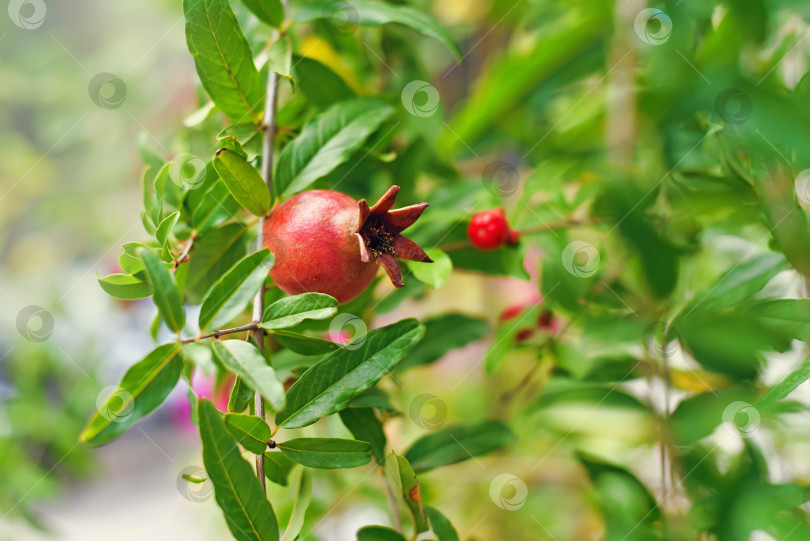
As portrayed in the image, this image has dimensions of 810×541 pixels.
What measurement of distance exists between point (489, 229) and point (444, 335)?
0.12 metres

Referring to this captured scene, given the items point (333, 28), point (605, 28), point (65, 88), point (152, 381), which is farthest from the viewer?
point (65, 88)

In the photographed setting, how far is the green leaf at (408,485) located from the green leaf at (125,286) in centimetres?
17

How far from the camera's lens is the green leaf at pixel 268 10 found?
0.42 m

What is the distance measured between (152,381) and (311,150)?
0.17 m

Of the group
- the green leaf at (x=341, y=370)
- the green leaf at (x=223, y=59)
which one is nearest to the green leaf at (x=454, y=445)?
the green leaf at (x=341, y=370)

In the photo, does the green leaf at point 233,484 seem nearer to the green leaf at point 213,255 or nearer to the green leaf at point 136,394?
the green leaf at point 136,394

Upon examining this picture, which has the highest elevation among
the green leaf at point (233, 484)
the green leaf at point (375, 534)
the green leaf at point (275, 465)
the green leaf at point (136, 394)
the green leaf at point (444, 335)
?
the green leaf at point (136, 394)

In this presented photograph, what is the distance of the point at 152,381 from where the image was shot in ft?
1.06

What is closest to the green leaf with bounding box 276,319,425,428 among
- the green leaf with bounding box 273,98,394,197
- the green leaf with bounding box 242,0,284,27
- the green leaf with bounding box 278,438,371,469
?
the green leaf with bounding box 278,438,371,469

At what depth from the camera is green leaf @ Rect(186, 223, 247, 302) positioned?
0.42m

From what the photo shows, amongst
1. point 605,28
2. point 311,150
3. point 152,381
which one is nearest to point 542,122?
point 605,28

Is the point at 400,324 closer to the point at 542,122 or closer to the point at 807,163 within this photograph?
the point at 807,163

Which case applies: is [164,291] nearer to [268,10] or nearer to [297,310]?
[297,310]

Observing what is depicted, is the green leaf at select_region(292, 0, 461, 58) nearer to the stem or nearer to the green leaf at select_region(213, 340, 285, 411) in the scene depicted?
the stem
